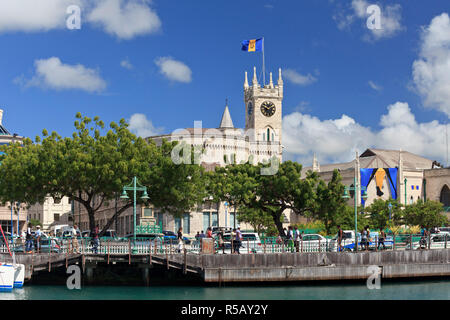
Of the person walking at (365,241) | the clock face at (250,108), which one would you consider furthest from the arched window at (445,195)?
the person walking at (365,241)

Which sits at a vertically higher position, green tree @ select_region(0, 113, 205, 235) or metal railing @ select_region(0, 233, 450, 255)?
green tree @ select_region(0, 113, 205, 235)

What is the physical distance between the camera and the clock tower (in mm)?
141000

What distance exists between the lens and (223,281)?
37125 mm

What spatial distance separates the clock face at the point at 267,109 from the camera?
5591 inches

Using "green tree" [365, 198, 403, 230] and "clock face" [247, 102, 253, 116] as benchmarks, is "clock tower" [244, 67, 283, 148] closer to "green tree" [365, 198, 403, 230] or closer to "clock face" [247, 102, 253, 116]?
"clock face" [247, 102, 253, 116]

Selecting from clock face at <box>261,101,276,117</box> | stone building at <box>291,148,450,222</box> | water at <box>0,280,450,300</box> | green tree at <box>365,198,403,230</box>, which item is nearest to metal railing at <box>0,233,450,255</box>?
water at <box>0,280,450,300</box>

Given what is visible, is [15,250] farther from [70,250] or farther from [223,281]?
[223,281]

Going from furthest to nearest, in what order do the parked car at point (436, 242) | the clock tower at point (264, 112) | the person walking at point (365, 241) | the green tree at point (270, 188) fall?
the clock tower at point (264, 112)
the green tree at point (270, 188)
the parked car at point (436, 242)
the person walking at point (365, 241)

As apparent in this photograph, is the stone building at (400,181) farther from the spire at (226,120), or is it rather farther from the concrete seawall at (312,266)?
the concrete seawall at (312,266)

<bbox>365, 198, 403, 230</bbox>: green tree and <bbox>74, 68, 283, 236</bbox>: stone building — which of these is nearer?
<bbox>365, 198, 403, 230</bbox>: green tree

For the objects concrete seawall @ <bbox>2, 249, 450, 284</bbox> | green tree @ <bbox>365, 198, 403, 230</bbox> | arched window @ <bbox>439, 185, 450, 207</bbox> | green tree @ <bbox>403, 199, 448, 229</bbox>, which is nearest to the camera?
concrete seawall @ <bbox>2, 249, 450, 284</bbox>

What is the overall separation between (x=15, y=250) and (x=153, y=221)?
1570cm

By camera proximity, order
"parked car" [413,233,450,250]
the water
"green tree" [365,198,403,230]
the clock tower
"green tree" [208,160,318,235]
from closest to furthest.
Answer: the water < "parked car" [413,233,450,250] < "green tree" [208,160,318,235] < "green tree" [365,198,403,230] < the clock tower
